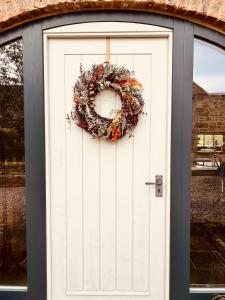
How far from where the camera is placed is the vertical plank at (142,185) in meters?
2.42

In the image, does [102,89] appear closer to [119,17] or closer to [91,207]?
[119,17]

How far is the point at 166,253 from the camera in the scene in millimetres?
2494

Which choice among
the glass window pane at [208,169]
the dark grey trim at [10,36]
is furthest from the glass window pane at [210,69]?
the dark grey trim at [10,36]

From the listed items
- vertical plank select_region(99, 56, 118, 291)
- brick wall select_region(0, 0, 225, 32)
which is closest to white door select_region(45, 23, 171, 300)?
vertical plank select_region(99, 56, 118, 291)

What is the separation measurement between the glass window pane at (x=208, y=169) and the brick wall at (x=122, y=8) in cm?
22

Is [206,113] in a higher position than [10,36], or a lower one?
lower

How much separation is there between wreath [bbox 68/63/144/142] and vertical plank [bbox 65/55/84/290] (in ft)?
0.35

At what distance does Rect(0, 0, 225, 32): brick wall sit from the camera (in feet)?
7.27

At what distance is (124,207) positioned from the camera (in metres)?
2.51

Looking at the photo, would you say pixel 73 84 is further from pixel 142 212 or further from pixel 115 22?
pixel 142 212

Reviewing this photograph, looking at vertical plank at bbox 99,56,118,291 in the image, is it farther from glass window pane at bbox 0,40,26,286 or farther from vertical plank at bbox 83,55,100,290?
glass window pane at bbox 0,40,26,286

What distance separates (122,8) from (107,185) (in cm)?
141

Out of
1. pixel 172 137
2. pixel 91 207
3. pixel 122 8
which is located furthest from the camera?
pixel 91 207

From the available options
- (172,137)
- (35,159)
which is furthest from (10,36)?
(172,137)
